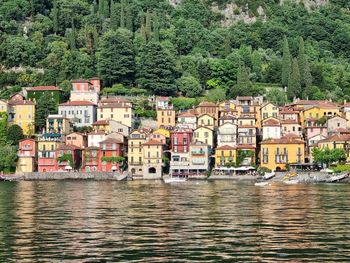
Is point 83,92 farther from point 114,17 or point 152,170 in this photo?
point 114,17

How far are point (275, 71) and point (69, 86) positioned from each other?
97.8 feet

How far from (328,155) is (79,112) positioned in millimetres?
31538

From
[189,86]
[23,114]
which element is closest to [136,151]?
[23,114]

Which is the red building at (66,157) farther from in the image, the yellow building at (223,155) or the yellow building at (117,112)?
the yellow building at (223,155)

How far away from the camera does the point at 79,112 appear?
98.2 meters

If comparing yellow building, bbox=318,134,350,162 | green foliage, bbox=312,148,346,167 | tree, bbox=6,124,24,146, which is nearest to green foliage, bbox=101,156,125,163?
tree, bbox=6,124,24,146

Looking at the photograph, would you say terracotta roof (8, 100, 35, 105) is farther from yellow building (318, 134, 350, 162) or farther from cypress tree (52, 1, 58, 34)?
yellow building (318, 134, 350, 162)

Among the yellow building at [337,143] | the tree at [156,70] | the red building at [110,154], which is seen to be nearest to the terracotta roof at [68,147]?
the red building at [110,154]

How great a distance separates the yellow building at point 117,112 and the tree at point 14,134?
9912mm

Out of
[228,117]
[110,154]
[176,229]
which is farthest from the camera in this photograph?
[228,117]

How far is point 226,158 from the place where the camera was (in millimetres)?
89688

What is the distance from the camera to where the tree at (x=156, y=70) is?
340 ft

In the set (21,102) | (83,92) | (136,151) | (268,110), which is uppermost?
(83,92)

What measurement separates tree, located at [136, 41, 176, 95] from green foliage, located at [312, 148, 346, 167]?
2575cm
